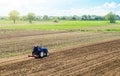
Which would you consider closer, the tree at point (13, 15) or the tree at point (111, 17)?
the tree at point (13, 15)

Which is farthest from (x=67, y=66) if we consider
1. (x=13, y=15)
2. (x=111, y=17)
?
(x=111, y=17)

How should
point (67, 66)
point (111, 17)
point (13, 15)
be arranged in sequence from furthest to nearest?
point (111, 17)
point (13, 15)
point (67, 66)

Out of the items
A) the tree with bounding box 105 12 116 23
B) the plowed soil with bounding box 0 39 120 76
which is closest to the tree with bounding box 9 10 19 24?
the tree with bounding box 105 12 116 23

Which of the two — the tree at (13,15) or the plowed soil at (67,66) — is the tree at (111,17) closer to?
the tree at (13,15)

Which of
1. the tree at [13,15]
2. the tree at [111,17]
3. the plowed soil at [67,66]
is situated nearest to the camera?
the plowed soil at [67,66]

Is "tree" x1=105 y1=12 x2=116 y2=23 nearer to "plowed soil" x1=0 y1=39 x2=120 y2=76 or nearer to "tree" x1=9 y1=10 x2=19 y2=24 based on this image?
"tree" x1=9 y1=10 x2=19 y2=24

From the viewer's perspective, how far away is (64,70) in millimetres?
19141

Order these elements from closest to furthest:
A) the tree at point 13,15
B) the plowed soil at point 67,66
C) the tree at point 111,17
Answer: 1. the plowed soil at point 67,66
2. the tree at point 13,15
3. the tree at point 111,17

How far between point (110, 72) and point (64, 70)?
324 cm

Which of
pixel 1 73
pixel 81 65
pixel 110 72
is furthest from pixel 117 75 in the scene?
pixel 1 73

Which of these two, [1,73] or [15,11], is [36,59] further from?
[15,11]

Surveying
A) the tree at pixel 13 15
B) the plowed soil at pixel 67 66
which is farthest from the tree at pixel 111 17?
the plowed soil at pixel 67 66

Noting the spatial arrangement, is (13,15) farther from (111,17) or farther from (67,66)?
(67,66)

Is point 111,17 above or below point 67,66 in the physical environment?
below
